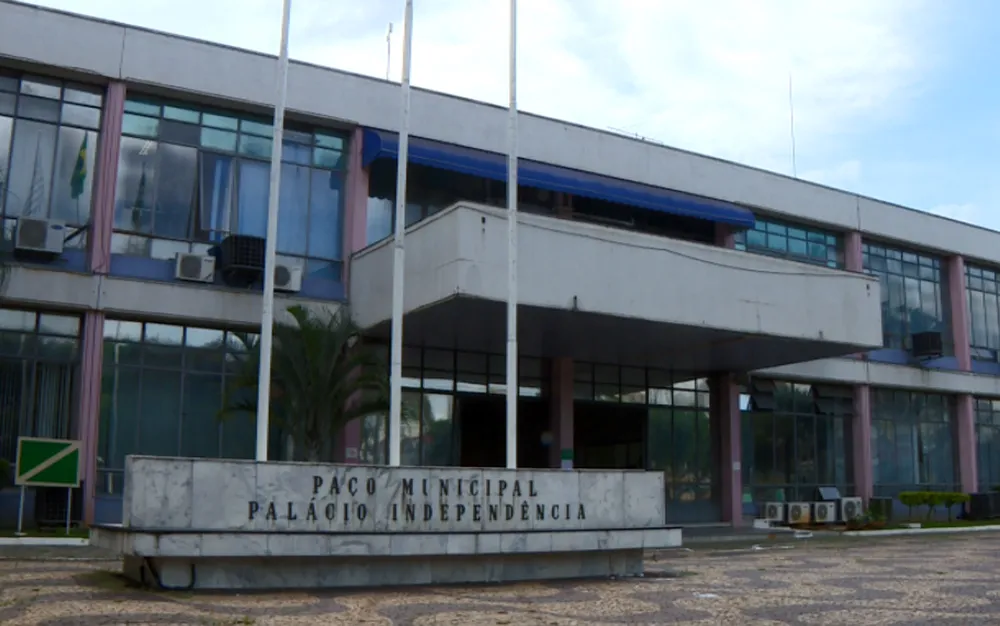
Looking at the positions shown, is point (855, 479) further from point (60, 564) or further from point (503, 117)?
point (60, 564)

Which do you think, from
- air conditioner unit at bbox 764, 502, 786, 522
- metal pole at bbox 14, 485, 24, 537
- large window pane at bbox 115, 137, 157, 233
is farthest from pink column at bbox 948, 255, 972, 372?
metal pole at bbox 14, 485, 24, 537

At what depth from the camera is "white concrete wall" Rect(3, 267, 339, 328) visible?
759 inches

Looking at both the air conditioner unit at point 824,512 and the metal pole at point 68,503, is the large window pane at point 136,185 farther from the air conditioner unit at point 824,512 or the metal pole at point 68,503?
the air conditioner unit at point 824,512

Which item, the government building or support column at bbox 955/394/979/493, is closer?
the government building

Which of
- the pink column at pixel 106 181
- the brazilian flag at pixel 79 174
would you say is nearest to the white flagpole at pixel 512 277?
the pink column at pixel 106 181

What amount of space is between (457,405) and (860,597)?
12996 mm

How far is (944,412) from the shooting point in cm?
3466

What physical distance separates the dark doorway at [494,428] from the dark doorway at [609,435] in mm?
1182

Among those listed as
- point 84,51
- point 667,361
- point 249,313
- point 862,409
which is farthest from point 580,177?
point 862,409

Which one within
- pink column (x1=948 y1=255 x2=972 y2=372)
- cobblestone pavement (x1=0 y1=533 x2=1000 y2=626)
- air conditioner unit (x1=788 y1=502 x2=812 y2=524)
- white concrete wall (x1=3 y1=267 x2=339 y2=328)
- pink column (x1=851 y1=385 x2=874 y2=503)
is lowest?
cobblestone pavement (x1=0 y1=533 x2=1000 y2=626)

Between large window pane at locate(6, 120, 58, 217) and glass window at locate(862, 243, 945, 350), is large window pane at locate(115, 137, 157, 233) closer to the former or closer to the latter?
large window pane at locate(6, 120, 58, 217)

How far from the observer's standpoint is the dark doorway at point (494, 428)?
969 inches

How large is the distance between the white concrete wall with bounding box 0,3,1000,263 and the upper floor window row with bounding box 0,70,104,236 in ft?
2.21

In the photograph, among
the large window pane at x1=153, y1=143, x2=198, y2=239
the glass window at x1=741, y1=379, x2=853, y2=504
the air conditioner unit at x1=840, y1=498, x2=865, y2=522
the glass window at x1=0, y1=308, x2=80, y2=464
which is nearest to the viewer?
the glass window at x1=0, y1=308, x2=80, y2=464
